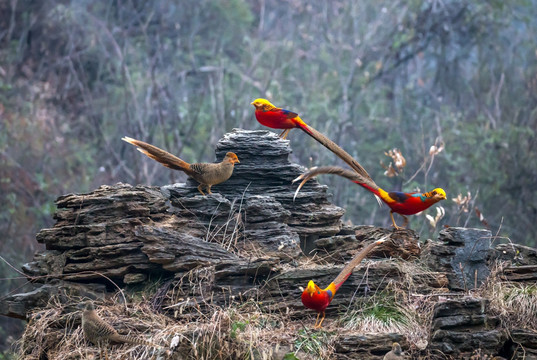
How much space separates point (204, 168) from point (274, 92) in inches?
453

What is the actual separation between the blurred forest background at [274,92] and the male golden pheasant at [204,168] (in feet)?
27.1

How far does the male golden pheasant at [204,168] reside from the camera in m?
6.77

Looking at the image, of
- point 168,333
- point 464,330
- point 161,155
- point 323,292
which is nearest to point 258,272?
point 323,292

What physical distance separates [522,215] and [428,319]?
9770mm

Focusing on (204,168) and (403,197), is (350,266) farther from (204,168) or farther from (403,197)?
(204,168)

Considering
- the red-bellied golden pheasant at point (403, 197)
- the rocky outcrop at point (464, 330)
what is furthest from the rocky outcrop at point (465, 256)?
the rocky outcrop at point (464, 330)

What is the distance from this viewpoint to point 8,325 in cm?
1457

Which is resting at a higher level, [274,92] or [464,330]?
[464,330]

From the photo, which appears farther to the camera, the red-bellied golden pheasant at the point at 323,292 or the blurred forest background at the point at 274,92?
the blurred forest background at the point at 274,92

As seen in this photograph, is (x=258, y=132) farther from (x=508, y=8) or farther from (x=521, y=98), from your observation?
(x=508, y=8)

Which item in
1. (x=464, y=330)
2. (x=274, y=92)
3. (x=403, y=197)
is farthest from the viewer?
(x=274, y=92)

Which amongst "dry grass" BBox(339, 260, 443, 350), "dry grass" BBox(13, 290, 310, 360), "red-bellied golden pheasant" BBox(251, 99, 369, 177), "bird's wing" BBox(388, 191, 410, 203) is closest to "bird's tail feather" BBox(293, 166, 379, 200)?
"bird's wing" BBox(388, 191, 410, 203)

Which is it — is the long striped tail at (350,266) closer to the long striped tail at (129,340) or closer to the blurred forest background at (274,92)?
the long striped tail at (129,340)

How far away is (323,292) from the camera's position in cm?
587
